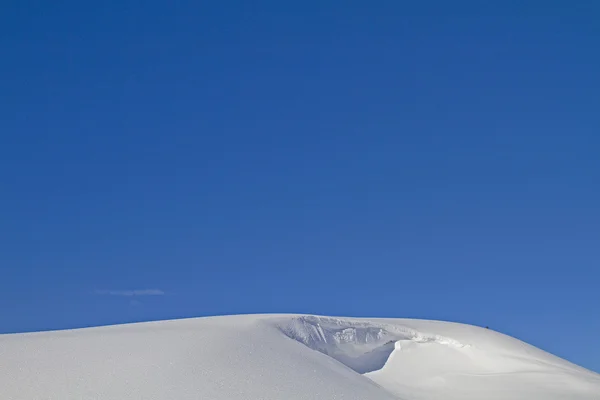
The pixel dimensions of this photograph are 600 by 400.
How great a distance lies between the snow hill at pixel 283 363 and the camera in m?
8.48

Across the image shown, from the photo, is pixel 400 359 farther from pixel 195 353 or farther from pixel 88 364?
pixel 88 364

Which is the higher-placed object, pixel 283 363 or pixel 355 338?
pixel 355 338

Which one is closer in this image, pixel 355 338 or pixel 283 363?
pixel 283 363

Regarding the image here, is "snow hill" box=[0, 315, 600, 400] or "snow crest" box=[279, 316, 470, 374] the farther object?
"snow crest" box=[279, 316, 470, 374]

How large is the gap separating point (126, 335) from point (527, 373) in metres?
8.62

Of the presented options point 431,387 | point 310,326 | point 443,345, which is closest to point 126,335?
point 310,326

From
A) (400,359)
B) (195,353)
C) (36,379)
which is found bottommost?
(36,379)

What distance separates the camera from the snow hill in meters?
8.48

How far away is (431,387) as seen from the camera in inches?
536

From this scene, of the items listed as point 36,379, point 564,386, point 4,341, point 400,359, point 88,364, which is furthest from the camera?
point 400,359

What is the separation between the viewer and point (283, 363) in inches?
410

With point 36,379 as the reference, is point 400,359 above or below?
above

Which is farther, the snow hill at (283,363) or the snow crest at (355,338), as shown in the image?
the snow crest at (355,338)

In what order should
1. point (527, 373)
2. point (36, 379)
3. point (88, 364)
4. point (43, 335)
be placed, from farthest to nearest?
point (527, 373) → point (43, 335) → point (88, 364) → point (36, 379)
